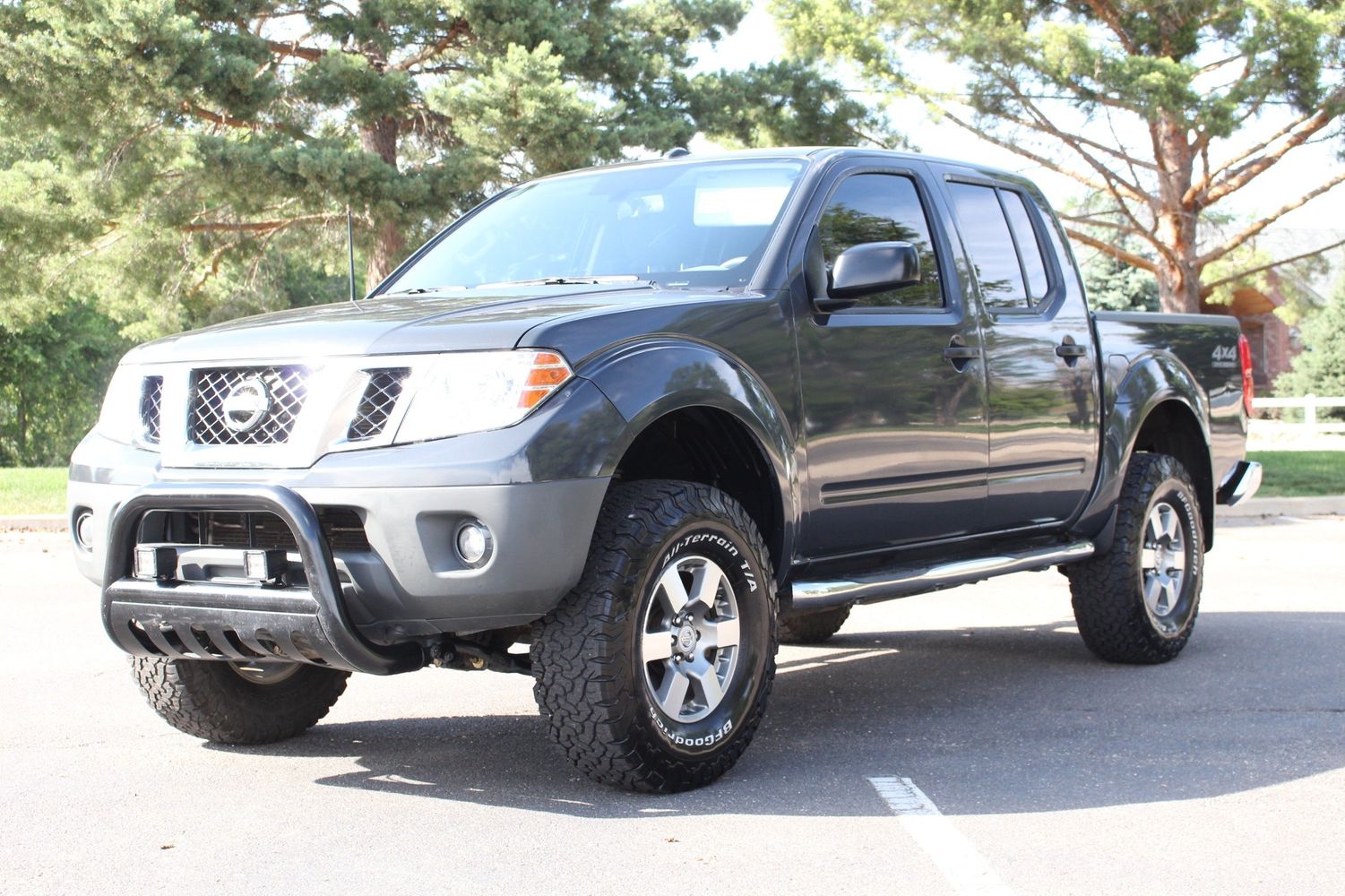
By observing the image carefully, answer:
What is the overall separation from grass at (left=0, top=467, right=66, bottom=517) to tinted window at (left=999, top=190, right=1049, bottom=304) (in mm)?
10958

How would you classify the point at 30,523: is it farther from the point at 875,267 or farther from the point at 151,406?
the point at 875,267

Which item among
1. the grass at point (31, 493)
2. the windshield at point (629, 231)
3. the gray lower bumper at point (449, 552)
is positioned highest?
the windshield at point (629, 231)

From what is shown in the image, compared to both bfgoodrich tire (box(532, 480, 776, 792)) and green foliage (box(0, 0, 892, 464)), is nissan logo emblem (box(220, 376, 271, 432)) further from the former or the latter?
green foliage (box(0, 0, 892, 464))

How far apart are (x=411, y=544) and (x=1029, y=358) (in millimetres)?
3058

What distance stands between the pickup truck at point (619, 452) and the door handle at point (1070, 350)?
0.04m

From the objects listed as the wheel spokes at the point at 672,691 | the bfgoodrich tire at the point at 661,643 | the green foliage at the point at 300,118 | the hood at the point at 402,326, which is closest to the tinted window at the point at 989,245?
the hood at the point at 402,326

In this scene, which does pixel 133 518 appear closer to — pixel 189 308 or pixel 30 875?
pixel 30 875

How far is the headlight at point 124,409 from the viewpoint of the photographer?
489 centimetres

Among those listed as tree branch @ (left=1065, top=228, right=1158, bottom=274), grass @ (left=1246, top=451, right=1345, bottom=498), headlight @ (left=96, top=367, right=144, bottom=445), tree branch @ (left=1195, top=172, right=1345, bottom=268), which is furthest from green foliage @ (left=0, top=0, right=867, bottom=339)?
headlight @ (left=96, top=367, right=144, bottom=445)

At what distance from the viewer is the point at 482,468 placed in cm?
422

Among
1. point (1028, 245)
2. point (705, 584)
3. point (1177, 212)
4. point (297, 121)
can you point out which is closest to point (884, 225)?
point (1028, 245)

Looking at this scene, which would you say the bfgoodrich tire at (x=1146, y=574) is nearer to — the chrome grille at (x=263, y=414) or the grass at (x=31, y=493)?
the chrome grille at (x=263, y=414)

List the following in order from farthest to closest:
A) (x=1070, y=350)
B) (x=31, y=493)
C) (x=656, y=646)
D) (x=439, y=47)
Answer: (x=439, y=47), (x=31, y=493), (x=1070, y=350), (x=656, y=646)

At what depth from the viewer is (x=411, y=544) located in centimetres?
425
